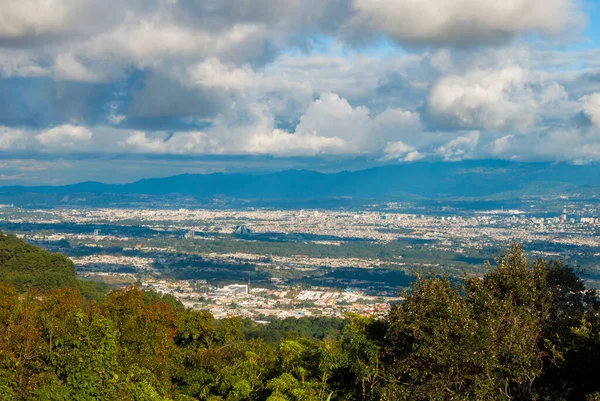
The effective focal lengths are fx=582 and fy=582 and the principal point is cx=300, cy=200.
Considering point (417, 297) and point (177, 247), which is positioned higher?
point (417, 297)

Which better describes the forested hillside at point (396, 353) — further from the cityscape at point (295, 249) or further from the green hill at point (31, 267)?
the cityscape at point (295, 249)

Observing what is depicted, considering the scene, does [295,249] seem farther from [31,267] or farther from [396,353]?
[396,353]

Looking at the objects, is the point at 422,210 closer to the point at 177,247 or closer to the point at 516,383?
the point at 177,247

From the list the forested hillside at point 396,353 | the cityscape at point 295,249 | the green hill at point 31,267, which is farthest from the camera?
the cityscape at point 295,249

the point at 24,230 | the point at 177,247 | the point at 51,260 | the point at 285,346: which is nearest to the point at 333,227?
the point at 177,247

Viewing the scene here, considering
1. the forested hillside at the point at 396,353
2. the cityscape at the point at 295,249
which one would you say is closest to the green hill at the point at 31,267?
the cityscape at the point at 295,249

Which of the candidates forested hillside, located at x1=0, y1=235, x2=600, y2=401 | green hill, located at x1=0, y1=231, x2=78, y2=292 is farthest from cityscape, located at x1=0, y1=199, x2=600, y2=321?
forested hillside, located at x1=0, y1=235, x2=600, y2=401

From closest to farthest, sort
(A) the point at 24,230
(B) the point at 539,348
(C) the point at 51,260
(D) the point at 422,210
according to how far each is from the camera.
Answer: (B) the point at 539,348, (C) the point at 51,260, (A) the point at 24,230, (D) the point at 422,210

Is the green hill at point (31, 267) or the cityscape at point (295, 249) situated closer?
the green hill at point (31, 267)
